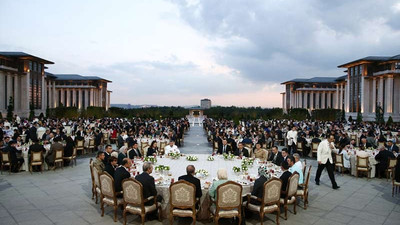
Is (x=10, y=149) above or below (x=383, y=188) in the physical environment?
above

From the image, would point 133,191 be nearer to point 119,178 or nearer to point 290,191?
point 119,178

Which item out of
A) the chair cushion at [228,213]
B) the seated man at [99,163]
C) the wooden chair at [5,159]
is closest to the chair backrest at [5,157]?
the wooden chair at [5,159]

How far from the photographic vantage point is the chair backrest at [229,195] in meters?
4.99

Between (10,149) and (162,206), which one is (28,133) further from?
(162,206)

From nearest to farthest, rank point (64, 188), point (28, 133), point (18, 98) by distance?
point (64, 188) < point (28, 133) < point (18, 98)

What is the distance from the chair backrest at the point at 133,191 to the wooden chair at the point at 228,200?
144 centimetres

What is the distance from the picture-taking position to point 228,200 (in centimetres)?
508

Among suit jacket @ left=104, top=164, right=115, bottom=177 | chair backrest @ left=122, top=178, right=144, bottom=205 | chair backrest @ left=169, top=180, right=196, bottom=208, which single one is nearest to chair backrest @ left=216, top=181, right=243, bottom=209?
chair backrest @ left=169, top=180, right=196, bottom=208

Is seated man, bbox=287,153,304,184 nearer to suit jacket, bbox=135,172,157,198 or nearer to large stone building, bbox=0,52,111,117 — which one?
suit jacket, bbox=135,172,157,198

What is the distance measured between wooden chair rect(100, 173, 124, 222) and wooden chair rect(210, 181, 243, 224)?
2.07m

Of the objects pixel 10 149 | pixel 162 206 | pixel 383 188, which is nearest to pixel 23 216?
pixel 162 206

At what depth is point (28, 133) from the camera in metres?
14.3

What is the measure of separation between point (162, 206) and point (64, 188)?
154 inches

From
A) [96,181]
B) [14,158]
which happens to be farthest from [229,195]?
[14,158]
